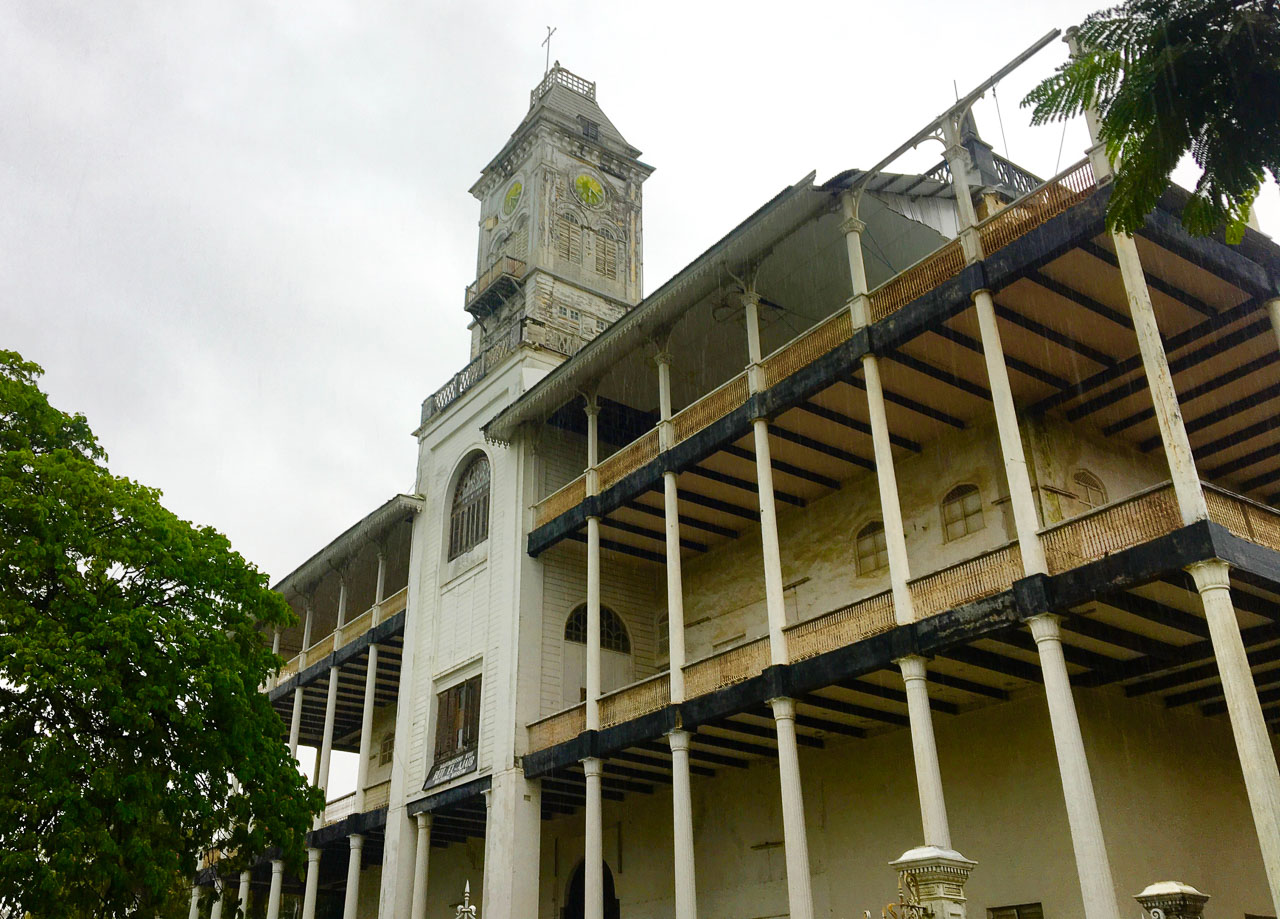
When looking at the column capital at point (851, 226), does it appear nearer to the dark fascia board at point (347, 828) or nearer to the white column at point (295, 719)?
the dark fascia board at point (347, 828)

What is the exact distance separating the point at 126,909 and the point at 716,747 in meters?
9.41

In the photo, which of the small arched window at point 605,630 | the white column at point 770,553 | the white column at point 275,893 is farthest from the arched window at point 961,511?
the white column at point 275,893

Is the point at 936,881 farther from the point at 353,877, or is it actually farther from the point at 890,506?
the point at 353,877

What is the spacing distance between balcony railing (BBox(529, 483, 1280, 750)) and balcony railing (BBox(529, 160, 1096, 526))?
3.92 m

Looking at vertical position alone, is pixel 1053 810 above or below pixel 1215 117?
below

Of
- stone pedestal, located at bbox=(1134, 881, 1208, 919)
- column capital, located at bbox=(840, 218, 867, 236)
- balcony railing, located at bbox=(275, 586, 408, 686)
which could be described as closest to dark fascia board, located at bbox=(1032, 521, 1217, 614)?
stone pedestal, located at bbox=(1134, 881, 1208, 919)

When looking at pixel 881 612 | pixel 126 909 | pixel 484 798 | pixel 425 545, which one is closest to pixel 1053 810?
pixel 881 612

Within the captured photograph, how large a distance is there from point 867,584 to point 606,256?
15.6m

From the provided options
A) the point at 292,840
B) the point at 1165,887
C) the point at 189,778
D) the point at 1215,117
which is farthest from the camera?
the point at 292,840

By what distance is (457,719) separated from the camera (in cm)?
2338

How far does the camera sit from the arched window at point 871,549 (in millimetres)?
18812

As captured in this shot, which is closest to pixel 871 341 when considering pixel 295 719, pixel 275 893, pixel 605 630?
pixel 605 630

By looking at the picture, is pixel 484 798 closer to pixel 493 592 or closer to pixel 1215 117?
pixel 493 592

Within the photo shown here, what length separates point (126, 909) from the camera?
14.9 meters
